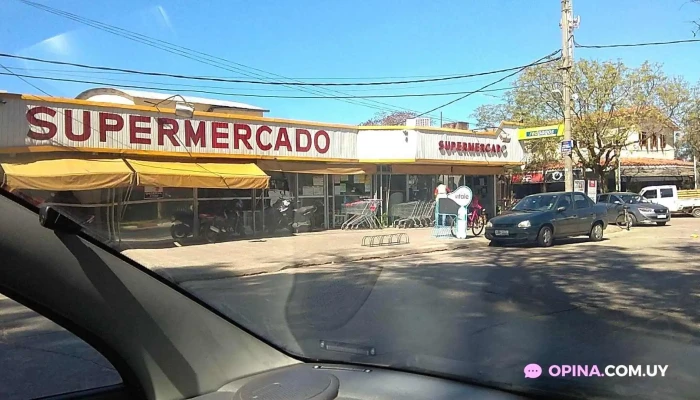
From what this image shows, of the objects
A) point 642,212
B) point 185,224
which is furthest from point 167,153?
point 642,212

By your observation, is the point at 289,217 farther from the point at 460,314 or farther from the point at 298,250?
the point at 460,314

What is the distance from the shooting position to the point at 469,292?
7.91 m

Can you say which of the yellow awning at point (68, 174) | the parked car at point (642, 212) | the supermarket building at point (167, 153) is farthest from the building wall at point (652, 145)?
the yellow awning at point (68, 174)

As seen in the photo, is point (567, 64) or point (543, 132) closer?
point (567, 64)

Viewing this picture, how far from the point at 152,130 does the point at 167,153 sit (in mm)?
728

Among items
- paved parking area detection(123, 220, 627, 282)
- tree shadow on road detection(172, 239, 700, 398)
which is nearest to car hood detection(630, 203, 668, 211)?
paved parking area detection(123, 220, 627, 282)

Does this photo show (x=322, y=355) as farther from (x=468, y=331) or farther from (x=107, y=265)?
(x=468, y=331)

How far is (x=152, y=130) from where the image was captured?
6.19 m

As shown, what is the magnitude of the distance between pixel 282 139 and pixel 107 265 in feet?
34.8

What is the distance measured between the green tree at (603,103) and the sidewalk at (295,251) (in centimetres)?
1380

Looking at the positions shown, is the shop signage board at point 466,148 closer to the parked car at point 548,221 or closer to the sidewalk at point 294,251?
the sidewalk at point 294,251

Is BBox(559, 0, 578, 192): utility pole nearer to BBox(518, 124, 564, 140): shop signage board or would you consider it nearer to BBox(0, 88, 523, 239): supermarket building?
BBox(518, 124, 564, 140): shop signage board

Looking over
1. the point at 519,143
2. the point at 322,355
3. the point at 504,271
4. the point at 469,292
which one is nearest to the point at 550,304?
the point at 469,292

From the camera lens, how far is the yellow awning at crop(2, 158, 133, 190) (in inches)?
98.3
